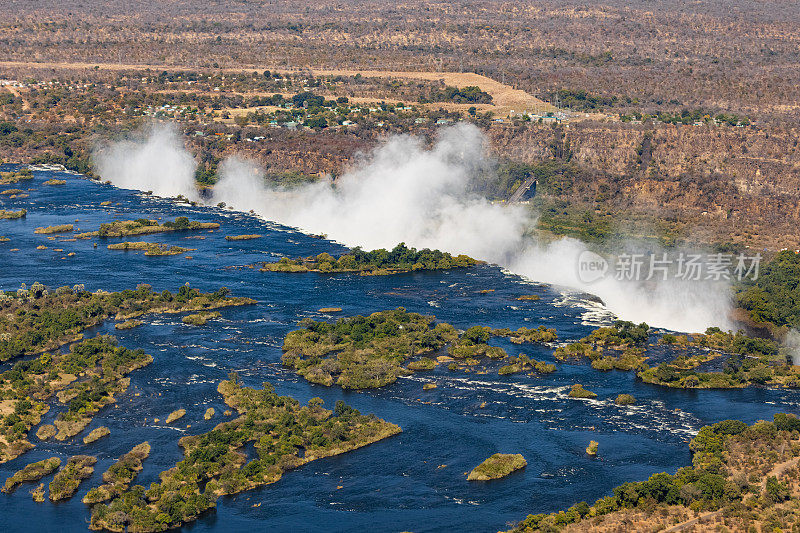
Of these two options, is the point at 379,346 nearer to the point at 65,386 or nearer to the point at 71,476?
the point at 65,386

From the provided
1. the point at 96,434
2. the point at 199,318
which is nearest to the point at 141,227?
the point at 199,318

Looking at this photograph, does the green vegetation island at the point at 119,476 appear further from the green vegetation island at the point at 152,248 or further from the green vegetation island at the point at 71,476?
the green vegetation island at the point at 152,248

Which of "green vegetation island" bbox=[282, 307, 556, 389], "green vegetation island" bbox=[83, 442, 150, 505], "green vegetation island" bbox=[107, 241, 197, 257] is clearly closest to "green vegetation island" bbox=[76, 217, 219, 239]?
"green vegetation island" bbox=[107, 241, 197, 257]

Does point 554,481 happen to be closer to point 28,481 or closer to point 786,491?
point 786,491

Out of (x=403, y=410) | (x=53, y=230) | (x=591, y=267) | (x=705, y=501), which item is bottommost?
(x=705, y=501)

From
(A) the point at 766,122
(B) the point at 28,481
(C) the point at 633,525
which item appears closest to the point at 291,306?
(B) the point at 28,481

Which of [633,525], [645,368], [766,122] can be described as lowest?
[633,525]
